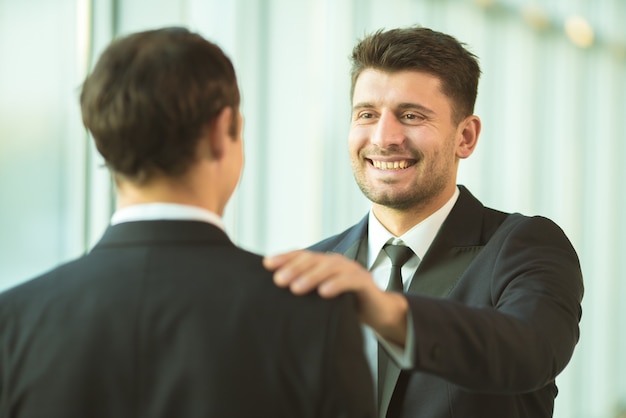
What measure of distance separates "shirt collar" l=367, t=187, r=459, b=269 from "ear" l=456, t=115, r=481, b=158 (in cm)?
18

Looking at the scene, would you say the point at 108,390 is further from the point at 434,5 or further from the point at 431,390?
the point at 434,5

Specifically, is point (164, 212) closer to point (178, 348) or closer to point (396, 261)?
point (178, 348)

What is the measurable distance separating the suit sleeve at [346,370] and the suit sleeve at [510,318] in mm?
243

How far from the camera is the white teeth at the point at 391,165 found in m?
2.34

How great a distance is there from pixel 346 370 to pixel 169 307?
9.3 inches

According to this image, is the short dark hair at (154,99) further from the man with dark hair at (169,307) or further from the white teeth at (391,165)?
the white teeth at (391,165)

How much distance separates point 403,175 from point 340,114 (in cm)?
150

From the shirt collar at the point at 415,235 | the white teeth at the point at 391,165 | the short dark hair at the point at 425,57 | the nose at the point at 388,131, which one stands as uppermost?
the short dark hair at the point at 425,57

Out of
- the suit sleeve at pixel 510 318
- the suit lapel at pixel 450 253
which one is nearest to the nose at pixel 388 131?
the suit lapel at pixel 450 253

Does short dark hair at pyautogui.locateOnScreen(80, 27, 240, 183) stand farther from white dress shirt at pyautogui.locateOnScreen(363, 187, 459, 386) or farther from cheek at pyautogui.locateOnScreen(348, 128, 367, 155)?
cheek at pyautogui.locateOnScreen(348, 128, 367, 155)

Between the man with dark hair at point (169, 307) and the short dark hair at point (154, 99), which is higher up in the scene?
the short dark hair at point (154, 99)

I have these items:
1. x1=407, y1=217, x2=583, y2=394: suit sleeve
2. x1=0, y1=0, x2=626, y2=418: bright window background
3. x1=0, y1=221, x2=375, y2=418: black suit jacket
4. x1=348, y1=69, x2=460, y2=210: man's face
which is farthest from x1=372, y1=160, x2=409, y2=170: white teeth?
x1=0, y1=221, x2=375, y2=418: black suit jacket

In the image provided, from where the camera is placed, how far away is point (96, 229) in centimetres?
286

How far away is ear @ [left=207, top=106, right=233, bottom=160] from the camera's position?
3.85ft
